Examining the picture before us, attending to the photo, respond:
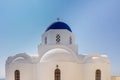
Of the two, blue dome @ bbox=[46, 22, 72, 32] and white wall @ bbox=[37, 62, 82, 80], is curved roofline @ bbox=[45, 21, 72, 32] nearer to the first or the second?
blue dome @ bbox=[46, 22, 72, 32]

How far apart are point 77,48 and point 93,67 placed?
3469mm

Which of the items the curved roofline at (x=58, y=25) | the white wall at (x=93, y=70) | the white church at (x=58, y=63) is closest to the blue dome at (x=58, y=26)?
the curved roofline at (x=58, y=25)

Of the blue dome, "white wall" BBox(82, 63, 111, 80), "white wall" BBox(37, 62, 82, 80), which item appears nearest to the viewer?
"white wall" BBox(37, 62, 82, 80)

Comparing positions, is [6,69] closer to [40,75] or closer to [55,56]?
[40,75]

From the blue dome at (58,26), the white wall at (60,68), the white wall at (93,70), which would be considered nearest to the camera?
the white wall at (60,68)

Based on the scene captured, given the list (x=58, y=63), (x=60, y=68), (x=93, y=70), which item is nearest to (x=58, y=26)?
(x=58, y=63)

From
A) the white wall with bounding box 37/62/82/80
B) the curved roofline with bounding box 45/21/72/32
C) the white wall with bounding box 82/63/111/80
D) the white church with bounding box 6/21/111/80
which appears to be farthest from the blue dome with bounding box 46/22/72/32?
the white wall with bounding box 82/63/111/80

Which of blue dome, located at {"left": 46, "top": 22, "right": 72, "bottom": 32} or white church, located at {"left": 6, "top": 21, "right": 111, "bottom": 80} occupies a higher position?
blue dome, located at {"left": 46, "top": 22, "right": 72, "bottom": 32}

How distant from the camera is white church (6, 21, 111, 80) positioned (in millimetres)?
20047

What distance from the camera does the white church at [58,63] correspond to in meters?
20.0

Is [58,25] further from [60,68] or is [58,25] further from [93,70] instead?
[93,70]

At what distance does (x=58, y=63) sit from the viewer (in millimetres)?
19969

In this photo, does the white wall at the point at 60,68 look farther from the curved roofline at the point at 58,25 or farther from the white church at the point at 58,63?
the curved roofline at the point at 58,25

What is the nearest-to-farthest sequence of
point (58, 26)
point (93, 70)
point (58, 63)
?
1. point (58, 63)
2. point (93, 70)
3. point (58, 26)
